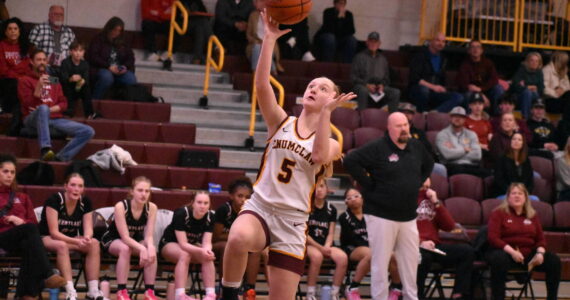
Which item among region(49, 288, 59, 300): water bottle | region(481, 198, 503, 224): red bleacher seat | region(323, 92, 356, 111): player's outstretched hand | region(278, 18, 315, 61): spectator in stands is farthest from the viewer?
region(278, 18, 315, 61): spectator in stands

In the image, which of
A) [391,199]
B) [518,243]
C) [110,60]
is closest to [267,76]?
[391,199]

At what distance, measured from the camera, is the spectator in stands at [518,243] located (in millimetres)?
8836

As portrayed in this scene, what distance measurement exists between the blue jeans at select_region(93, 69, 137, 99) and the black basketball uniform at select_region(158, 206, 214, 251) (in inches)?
129

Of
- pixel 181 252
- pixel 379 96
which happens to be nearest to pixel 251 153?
pixel 379 96

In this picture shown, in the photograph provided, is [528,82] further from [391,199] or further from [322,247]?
[391,199]

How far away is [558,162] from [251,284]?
4758mm

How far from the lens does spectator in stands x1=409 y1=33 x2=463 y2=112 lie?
12.4 meters

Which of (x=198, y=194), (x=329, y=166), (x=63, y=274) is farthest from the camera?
(x=198, y=194)

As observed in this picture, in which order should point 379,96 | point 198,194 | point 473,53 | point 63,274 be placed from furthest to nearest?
point 473,53, point 379,96, point 198,194, point 63,274

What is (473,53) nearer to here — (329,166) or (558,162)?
(558,162)

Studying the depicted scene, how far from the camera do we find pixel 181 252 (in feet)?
27.0

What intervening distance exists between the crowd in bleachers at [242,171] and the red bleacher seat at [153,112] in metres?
0.01

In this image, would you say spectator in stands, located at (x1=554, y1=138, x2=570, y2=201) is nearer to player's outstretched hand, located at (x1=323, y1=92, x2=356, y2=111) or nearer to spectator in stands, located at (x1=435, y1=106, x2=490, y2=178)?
spectator in stands, located at (x1=435, y1=106, x2=490, y2=178)

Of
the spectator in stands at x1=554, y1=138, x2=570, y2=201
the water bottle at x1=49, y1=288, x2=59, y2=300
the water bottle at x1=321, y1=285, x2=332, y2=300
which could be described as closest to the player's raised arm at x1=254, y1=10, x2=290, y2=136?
the water bottle at x1=49, y1=288, x2=59, y2=300
